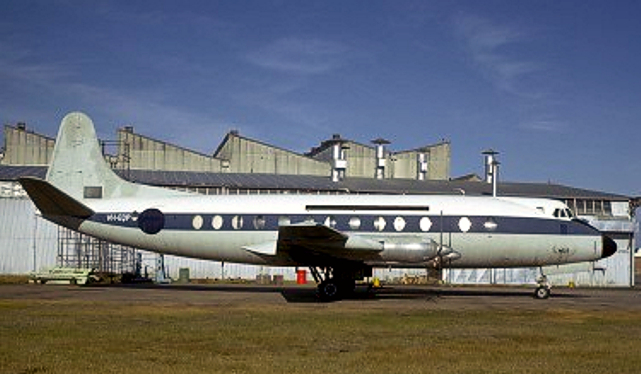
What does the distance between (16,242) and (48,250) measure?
2208 millimetres

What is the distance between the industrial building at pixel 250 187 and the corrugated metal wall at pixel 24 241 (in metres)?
0.07

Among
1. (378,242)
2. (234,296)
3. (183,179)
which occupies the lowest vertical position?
(234,296)

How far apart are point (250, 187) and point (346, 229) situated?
81.8 ft

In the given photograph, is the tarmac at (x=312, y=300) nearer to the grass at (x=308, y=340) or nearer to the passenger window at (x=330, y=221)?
the grass at (x=308, y=340)

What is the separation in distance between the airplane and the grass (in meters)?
4.91

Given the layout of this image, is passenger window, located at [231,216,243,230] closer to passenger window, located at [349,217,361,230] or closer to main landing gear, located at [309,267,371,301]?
main landing gear, located at [309,267,371,301]

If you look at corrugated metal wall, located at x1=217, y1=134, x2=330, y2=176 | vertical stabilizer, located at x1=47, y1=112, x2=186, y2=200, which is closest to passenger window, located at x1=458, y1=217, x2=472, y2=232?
vertical stabilizer, located at x1=47, y1=112, x2=186, y2=200

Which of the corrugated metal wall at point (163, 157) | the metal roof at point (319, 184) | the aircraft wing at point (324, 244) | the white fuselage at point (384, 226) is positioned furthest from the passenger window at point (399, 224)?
the corrugated metal wall at point (163, 157)

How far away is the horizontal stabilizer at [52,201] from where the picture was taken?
27578 millimetres

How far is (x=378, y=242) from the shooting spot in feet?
86.6

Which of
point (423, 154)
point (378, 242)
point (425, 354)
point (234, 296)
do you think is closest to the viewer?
point (425, 354)

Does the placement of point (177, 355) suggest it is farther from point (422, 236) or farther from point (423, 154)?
point (423, 154)

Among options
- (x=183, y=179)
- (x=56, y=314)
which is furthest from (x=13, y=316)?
(x=183, y=179)

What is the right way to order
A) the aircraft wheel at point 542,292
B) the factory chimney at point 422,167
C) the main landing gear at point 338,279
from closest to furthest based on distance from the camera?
the main landing gear at point 338,279, the aircraft wheel at point 542,292, the factory chimney at point 422,167
